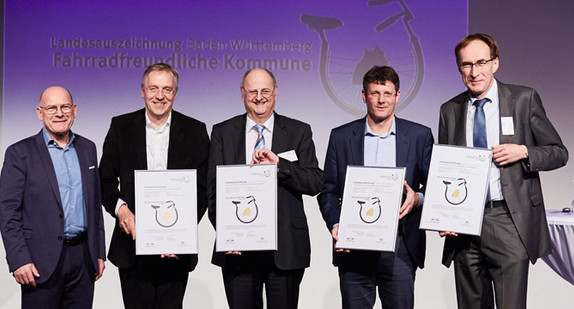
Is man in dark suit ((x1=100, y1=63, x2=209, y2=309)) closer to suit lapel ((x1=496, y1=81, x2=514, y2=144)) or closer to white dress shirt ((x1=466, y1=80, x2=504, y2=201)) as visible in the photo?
white dress shirt ((x1=466, y1=80, x2=504, y2=201))

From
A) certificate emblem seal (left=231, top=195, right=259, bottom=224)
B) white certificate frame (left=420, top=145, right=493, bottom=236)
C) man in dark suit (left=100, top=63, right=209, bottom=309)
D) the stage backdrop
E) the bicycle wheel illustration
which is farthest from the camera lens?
the bicycle wheel illustration

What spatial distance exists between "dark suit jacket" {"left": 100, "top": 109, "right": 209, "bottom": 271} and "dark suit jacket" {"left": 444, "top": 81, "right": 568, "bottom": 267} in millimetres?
1314

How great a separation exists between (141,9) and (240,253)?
274 cm

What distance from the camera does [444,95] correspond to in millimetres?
5172

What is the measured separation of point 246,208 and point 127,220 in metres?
0.60

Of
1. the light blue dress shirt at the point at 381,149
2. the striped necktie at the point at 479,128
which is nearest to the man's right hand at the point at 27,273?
the light blue dress shirt at the point at 381,149

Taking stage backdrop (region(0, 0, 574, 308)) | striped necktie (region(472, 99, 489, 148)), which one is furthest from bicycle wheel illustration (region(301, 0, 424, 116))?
striped necktie (region(472, 99, 489, 148))

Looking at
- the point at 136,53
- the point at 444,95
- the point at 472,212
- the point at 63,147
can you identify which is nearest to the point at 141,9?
the point at 136,53

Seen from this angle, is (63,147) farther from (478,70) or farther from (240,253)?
(478,70)

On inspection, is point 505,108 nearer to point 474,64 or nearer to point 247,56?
point 474,64

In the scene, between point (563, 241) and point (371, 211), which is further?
point (563, 241)

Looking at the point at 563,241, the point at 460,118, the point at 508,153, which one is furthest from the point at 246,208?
the point at 563,241

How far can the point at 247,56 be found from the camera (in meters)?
5.08

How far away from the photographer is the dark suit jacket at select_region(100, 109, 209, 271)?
3.17m
